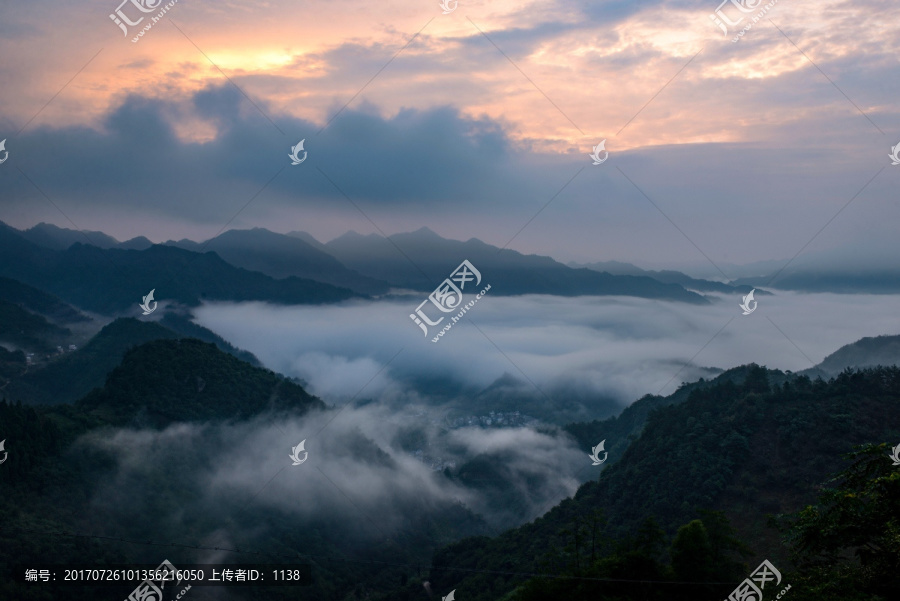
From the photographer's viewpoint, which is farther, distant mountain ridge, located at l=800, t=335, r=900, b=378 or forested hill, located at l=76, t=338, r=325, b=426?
distant mountain ridge, located at l=800, t=335, r=900, b=378

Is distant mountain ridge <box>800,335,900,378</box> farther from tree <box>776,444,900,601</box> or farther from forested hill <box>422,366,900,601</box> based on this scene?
tree <box>776,444,900,601</box>

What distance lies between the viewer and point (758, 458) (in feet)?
136

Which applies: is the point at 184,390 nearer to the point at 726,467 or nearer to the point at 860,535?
the point at 726,467

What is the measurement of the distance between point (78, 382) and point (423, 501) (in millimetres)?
67985

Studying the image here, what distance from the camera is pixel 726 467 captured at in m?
41.3

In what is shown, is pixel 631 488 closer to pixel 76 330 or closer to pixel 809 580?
pixel 809 580

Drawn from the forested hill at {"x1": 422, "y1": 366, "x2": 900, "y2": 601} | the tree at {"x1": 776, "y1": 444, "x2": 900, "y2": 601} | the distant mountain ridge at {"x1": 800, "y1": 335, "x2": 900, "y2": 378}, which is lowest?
the tree at {"x1": 776, "y1": 444, "x2": 900, "y2": 601}

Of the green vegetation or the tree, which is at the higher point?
the green vegetation

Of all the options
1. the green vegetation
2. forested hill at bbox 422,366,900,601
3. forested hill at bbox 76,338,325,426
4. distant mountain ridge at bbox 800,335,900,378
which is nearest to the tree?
the green vegetation

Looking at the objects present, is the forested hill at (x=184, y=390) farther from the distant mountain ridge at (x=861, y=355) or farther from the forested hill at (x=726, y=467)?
the distant mountain ridge at (x=861, y=355)

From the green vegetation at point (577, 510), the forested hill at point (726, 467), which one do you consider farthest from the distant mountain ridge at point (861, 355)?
the forested hill at point (726, 467)

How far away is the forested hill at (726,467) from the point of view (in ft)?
126

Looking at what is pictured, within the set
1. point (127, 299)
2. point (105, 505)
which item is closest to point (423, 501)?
point (105, 505)

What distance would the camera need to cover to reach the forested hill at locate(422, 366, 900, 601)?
3838 cm
